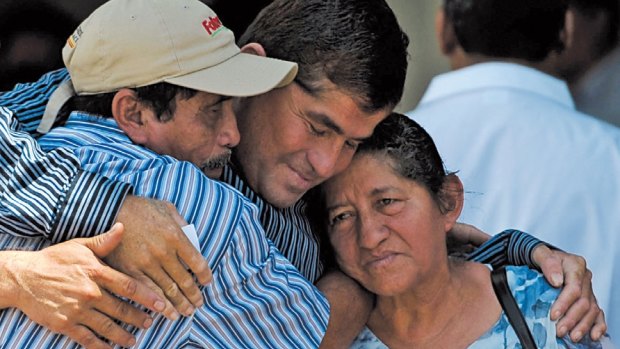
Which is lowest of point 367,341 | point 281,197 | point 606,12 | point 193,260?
point 606,12

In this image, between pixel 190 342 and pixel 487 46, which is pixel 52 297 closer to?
pixel 190 342

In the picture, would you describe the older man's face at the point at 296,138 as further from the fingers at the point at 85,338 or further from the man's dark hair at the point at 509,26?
the man's dark hair at the point at 509,26

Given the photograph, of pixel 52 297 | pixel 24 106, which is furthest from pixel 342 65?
pixel 52 297

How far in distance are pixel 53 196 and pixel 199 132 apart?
37 cm

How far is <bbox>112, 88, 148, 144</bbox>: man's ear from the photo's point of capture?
206cm

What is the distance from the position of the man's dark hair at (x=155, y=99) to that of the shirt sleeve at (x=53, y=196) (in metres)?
0.20

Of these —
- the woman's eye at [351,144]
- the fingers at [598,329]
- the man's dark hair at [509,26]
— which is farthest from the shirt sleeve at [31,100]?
the man's dark hair at [509,26]

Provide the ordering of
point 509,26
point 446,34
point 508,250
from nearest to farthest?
point 508,250 → point 509,26 → point 446,34

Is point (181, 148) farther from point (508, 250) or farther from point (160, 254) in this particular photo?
point (508, 250)

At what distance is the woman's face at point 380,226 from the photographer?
2.53 meters

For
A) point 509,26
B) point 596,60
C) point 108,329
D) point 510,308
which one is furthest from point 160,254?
point 596,60

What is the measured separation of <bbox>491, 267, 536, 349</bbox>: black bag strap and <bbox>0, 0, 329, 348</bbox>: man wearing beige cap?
556 millimetres

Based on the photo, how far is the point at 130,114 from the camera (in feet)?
6.84

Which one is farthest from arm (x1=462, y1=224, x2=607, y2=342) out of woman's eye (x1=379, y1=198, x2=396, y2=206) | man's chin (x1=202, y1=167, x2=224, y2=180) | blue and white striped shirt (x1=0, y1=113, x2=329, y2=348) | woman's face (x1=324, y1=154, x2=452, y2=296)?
man's chin (x1=202, y1=167, x2=224, y2=180)
